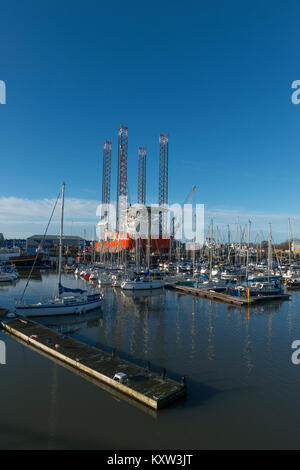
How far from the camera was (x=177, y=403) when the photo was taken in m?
10.9

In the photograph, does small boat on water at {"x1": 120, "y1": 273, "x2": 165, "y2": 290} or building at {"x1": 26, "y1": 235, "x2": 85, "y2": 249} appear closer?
small boat on water at {"x1": 120, "y1": 273, "x2": 165, "y2": 290}

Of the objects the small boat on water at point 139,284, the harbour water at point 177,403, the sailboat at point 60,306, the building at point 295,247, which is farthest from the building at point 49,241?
the harbour water at point 177,403

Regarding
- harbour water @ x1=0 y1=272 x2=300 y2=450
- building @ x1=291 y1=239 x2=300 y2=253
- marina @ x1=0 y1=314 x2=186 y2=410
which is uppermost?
building @ x1=291 y1=239 x2=300 y2=253

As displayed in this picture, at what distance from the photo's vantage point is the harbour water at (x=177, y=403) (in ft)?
29.8

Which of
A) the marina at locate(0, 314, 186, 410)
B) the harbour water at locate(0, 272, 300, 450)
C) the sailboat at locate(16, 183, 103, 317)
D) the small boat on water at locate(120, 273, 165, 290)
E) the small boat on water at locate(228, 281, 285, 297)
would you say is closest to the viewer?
the harbour water at locate(0, 272, 300, 450)

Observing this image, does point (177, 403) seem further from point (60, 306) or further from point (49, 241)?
point (49, 241)

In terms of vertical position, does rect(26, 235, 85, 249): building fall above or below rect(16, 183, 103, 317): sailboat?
above

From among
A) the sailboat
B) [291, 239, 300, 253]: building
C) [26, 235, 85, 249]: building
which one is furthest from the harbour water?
[26, 235, 85, 249]: building

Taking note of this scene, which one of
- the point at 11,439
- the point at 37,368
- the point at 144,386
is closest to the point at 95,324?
the point at 37,368

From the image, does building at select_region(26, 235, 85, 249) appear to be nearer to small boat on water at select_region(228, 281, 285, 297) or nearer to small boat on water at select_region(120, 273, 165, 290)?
small boat on water at select_region(120, 273, 165, 290)

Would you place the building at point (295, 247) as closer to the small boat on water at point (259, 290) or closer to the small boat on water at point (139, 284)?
the small boat on water at point (259, 290)

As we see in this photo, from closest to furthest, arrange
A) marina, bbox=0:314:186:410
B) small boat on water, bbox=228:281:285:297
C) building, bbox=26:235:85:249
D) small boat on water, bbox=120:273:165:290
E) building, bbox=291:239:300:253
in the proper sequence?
marina, bbox=0:314:186:410, small boat on water, bbox=228:281:285:297, small boat on water, bbox=120:273:165:290, building, bbox=291:239:300:253, building, bbox=26:235:85:249

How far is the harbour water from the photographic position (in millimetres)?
9094
